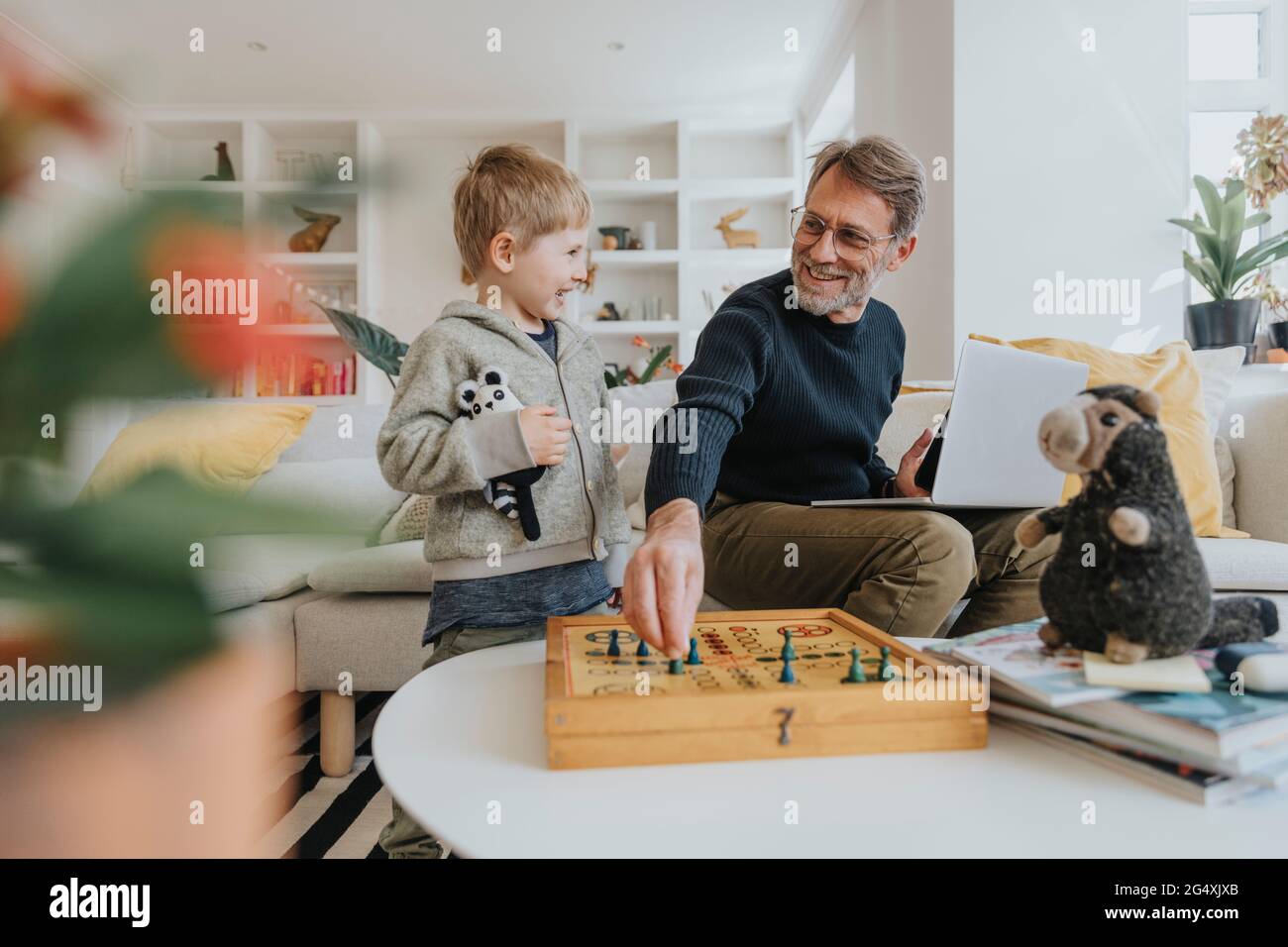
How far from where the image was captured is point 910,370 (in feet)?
11.5

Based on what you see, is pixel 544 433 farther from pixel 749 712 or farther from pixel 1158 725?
pixel 1158 725

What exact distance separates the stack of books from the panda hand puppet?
0.66 m

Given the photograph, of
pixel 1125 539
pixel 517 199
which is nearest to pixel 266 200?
pixel 1125 539

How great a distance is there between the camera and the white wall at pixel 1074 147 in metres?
2.78

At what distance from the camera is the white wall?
9.12 ft

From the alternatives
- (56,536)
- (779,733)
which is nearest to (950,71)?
(779,733)

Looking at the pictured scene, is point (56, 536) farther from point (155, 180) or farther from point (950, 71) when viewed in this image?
point (950, 71)

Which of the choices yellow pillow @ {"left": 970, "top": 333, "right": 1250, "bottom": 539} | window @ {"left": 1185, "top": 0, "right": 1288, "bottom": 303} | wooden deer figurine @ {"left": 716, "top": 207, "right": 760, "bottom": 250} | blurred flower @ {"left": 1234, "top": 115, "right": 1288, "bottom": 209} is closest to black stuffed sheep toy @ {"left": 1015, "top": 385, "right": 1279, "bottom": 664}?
yellow pillow @ {"left": 970, "top": 333, "right": 1250, "bottom": 539}

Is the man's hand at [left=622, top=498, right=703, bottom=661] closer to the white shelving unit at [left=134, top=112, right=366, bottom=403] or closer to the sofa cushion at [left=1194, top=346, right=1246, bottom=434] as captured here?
the white shelving unit at [left=134, top=112, right=366, bottom=403]

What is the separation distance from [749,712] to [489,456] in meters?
0.59

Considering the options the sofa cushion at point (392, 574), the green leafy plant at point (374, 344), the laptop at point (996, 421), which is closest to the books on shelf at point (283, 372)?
the laptop at point (996, 421)

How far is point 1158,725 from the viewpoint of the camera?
0.59m

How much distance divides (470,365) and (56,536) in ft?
3.50

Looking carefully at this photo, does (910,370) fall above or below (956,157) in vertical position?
below
